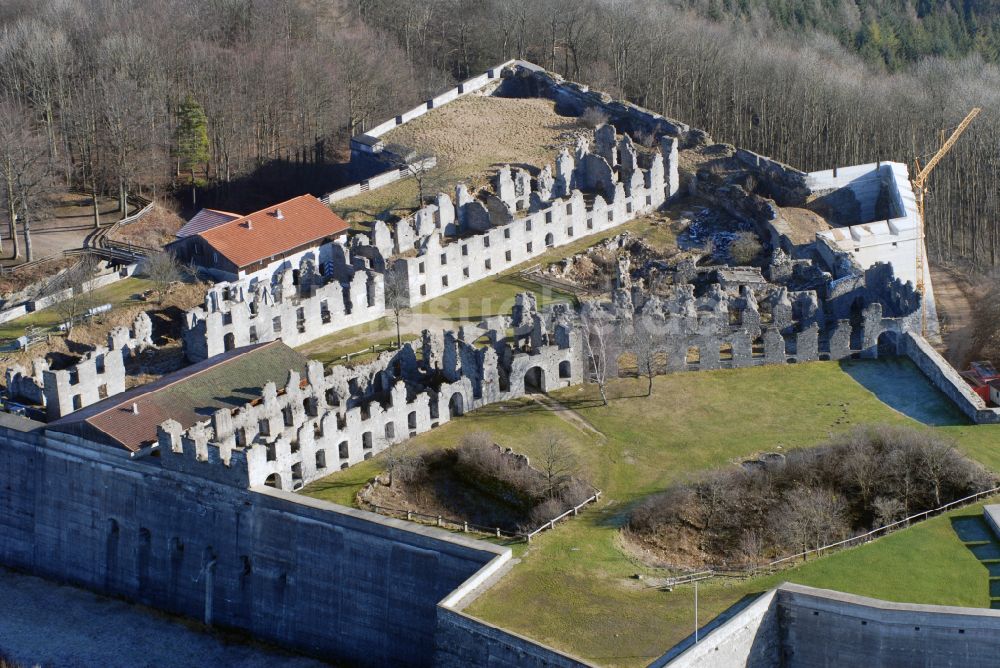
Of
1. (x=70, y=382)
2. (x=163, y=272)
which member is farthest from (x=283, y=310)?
(x=70, y=382)

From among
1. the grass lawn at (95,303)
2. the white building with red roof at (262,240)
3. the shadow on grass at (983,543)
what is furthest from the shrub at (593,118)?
the shadow on grass at (983,543)

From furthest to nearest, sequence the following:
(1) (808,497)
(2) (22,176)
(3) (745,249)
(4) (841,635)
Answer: (2) (22,176), (3) (745,249), (1) (808,497), (4) (841,635)

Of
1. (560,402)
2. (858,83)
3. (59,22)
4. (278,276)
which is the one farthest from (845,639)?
(59,22)

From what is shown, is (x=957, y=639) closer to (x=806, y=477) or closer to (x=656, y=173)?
(x=806, y=477)

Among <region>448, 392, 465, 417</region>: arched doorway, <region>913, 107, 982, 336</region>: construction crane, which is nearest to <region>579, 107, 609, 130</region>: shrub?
<region>913, 107, 982, 336</region>: construction crane

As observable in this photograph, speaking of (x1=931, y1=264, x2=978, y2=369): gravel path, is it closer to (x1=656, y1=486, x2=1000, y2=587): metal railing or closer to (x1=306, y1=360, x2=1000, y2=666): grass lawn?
(x1=306, y1=360, x2=1000, y2=666): grass lawn

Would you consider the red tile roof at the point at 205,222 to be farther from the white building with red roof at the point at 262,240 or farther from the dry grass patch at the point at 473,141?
the dry grass patch at the point at 473,141

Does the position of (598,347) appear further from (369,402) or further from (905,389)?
(905,389)
